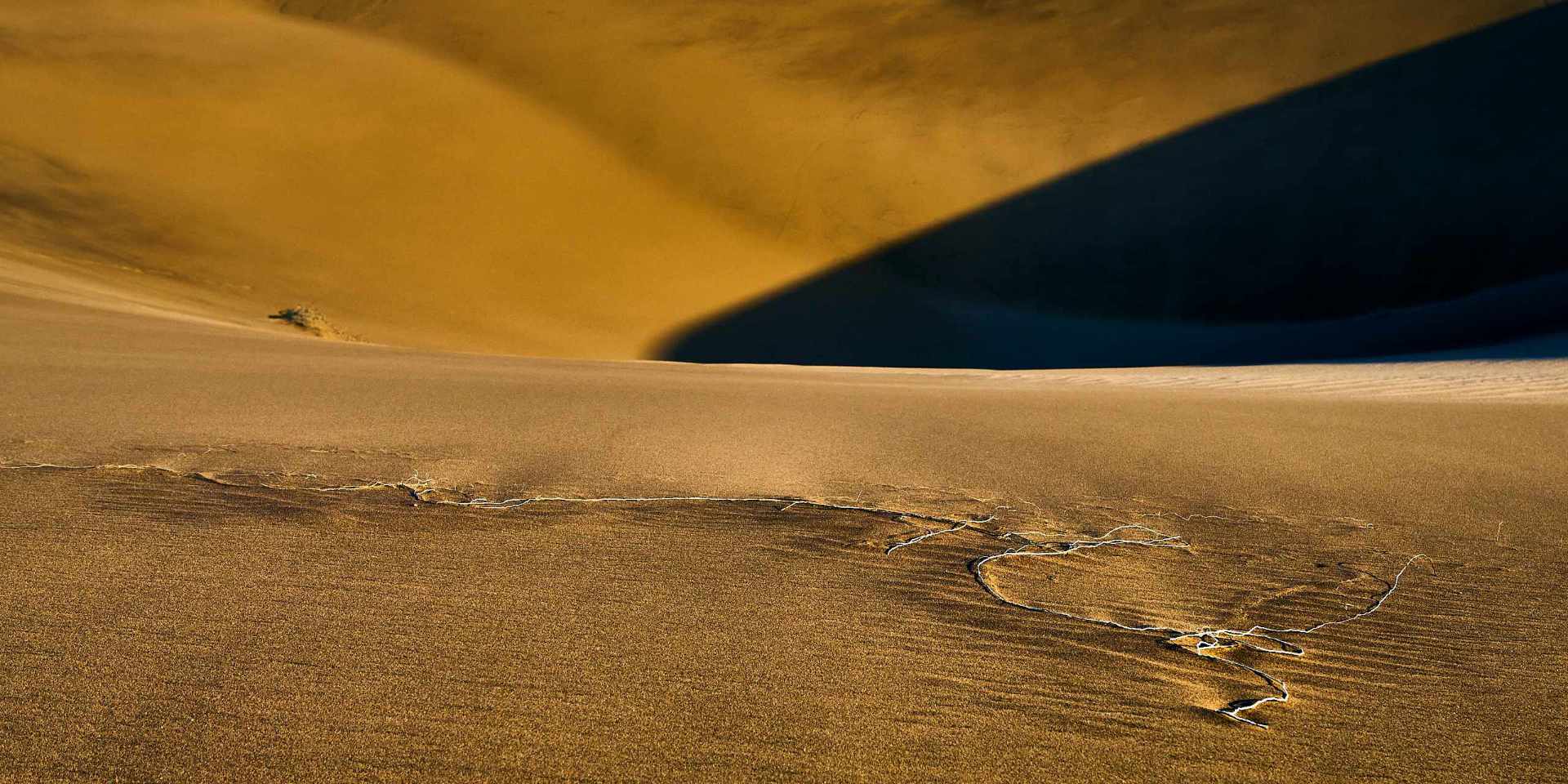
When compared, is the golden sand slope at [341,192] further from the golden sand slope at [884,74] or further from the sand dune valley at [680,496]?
the golden sand slope at [884,74]

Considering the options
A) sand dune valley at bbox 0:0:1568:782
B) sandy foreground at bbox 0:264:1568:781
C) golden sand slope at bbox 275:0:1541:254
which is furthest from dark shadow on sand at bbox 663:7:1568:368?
sandy foreground at bbox 0:264:1568:781

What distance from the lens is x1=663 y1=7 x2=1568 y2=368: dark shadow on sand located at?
14.4m

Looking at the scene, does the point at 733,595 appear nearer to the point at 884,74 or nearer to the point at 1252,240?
the point at 1252,240

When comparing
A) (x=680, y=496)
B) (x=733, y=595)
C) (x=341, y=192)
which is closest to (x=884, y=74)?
(x=341, y=192)

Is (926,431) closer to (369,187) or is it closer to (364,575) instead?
(364,575)

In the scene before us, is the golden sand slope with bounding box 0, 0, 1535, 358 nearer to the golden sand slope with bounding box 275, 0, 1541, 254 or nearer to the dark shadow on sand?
the golden sand slope with bounding box 275, 0, 1541, 254

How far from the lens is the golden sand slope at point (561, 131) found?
1207 cm

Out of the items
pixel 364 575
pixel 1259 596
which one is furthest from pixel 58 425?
pixel 1259 596

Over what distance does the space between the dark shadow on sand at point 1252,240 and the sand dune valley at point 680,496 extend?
0.37ft

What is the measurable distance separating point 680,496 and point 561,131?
15.3 meters

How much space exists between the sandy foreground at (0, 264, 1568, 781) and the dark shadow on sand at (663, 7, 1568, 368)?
984 centimetres

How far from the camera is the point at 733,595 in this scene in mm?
2295

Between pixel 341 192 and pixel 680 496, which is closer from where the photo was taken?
pixel 680 496

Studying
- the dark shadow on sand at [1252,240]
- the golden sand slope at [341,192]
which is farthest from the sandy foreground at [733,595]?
the dark shadow on sand at [1252,240]
